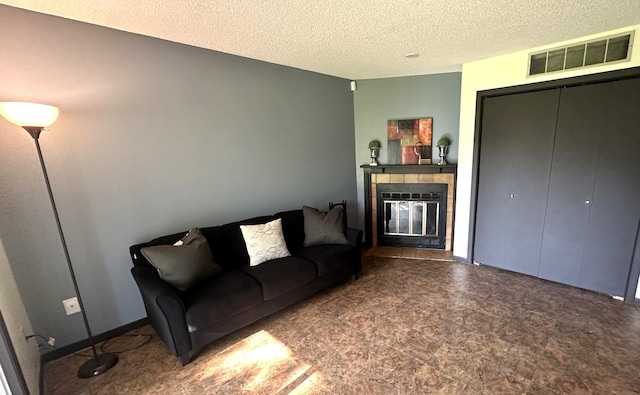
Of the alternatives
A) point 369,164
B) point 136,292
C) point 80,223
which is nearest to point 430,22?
point 369,164

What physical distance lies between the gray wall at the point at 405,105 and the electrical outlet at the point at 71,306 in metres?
3.53

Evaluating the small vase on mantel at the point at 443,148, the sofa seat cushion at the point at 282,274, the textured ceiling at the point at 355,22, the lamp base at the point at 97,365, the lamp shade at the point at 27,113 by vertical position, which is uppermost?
the textured ceiling at the point at 355,22

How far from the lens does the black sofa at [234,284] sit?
1.95 meters

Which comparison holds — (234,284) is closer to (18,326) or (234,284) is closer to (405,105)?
(18,326)

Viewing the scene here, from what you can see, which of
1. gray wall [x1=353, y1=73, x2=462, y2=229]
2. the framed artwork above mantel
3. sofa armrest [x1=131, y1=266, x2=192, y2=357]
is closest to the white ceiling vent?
gray wall [x1=353, y1=73, x2=462, y2=229]

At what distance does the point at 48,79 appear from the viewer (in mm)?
1952

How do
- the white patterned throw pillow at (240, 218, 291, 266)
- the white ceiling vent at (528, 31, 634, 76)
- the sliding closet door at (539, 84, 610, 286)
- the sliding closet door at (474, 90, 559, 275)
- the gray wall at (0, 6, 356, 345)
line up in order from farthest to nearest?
the sliding closet door at (474, 90, 559, 275)
the white patterned throw pillow at (240, 218, 291, 266)
the sliding closet door at (539, 84, 610, 286)
the white ceiling vent at (528, 31, 634, 76)
the gray wall at (0, 6, 356, 345)

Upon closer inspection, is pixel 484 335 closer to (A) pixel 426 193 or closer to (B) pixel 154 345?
(A) pixel 426 193

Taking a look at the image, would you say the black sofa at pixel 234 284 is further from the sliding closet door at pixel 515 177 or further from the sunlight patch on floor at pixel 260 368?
the sliding closet door at pixel 515 177

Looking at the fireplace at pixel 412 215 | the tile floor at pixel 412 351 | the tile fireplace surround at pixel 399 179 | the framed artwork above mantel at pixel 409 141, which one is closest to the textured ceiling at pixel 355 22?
the framed artwork above mantel at pixel 409 141

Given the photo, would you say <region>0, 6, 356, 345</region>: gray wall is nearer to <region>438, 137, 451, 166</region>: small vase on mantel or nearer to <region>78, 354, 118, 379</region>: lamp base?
<region>78, 354, 118, 379</region>: lamp base

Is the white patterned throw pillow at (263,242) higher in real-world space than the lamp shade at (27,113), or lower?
lower

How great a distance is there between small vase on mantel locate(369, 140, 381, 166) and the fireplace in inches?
14.3

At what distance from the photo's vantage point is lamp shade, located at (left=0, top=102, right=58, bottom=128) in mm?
1548
